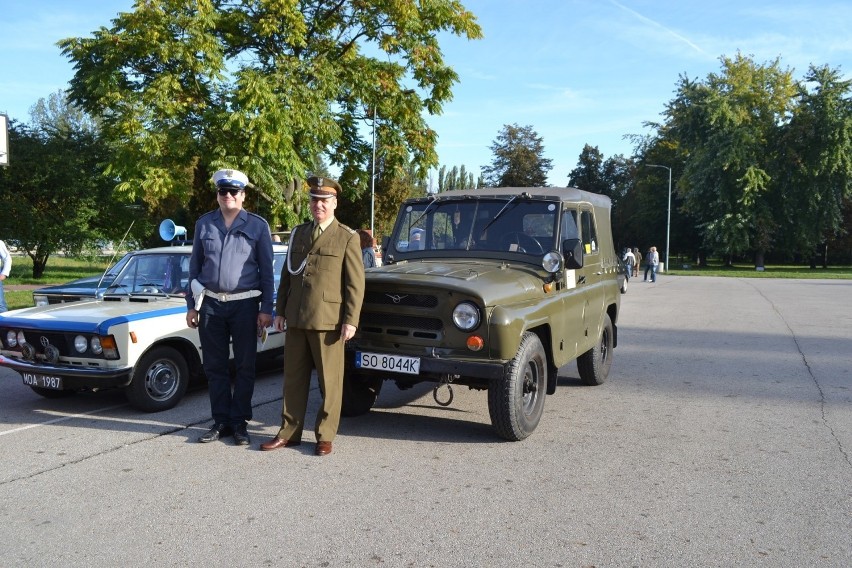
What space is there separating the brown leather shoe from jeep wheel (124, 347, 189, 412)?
62.0 inches

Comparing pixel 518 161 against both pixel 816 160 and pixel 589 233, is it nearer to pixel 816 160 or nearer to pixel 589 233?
pixel 816 160

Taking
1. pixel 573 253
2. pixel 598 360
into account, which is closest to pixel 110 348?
pixel 573 253

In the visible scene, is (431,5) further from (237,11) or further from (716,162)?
(716,162)

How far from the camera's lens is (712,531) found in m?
4.09

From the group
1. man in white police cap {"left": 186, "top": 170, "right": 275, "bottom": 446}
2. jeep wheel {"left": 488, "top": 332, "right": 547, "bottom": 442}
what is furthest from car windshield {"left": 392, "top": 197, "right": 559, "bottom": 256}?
man in white police cap {"left": 186, "top": 170, "right": 275, "bottom": 446}

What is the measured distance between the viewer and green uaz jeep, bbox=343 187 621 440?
5.54 meters

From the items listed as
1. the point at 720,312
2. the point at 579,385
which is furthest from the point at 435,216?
the point at 720,312

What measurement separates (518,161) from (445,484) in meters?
75.4

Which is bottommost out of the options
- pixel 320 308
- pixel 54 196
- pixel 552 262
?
pixel 320 308

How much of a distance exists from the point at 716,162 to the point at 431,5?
3523 cm

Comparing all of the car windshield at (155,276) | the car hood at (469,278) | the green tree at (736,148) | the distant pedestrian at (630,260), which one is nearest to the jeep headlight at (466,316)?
the car hood at (469,278)

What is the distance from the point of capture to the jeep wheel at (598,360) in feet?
26.6

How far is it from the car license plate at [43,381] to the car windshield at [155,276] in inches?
56.9

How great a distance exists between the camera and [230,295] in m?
5.75
